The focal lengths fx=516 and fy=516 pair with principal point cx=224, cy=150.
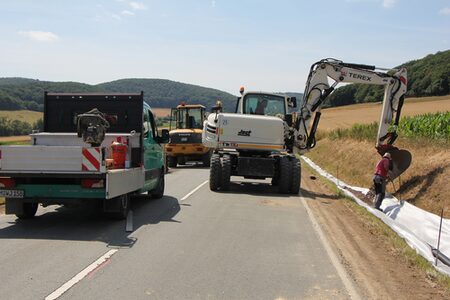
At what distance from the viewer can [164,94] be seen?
126 m

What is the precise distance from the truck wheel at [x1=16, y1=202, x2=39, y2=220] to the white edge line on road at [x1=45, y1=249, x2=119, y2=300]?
10.6 feet

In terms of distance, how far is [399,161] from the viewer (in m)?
16.9

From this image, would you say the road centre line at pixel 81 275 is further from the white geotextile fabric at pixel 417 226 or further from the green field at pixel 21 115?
the green field at pixel 21 115

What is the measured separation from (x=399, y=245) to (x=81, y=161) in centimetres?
584

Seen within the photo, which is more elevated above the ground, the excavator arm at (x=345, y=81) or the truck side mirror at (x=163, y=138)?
the excavator arm at (x=345, y=81)

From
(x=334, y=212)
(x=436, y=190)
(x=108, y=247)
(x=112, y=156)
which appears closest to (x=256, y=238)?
(x=108, y=247)

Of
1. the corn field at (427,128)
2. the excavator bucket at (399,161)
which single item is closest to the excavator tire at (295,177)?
the excavator bucket at (399,161)

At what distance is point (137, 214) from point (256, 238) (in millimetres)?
3283

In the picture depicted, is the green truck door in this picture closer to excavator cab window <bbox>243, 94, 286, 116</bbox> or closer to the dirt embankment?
excavator cab window <bbox>243, 94, 286, 116</bbox>

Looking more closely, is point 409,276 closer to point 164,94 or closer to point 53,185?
point 53,185

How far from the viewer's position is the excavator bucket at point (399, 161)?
16.6 metres

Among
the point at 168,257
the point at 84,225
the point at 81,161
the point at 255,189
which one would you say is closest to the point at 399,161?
the point at 255,189

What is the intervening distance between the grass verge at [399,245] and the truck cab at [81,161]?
203 inches

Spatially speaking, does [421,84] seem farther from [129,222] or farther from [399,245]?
[129,222]
